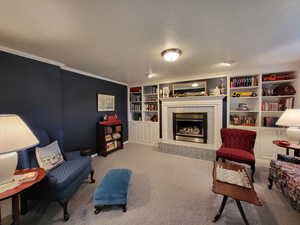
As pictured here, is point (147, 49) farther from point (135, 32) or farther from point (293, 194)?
point (293, 194)

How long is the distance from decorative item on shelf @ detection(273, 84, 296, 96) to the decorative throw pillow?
15.5ft

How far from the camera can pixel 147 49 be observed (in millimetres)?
1954

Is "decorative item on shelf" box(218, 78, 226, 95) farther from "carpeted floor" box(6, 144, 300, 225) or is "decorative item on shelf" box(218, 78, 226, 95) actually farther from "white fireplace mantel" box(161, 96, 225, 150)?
"carpeted floor" box(6, 144, 300, 225)

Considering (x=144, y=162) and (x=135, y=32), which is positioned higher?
(x=135, y=32)

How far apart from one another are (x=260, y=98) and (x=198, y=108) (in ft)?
4.70

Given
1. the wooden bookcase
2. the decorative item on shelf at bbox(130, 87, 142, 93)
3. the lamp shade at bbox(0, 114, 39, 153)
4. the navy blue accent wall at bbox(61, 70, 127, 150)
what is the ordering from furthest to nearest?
the decorative item on shelf at bbox(130, 87, 142, 93), the wooden bookcase, the navy blue accent wall at bbox(61, 70, 127, 150), the lamp shade at bbox(0, 114, 39, 153)

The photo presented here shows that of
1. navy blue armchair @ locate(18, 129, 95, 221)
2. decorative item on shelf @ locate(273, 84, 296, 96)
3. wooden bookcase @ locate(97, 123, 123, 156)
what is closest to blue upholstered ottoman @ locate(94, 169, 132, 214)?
navy blue armchair @ locate(18, 129, 95, 221)

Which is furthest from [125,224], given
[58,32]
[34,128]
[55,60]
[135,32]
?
[55,60]

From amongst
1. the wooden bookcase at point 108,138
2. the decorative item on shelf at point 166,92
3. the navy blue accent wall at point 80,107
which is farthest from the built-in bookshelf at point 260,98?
the navy blue accent wall at point 80,107

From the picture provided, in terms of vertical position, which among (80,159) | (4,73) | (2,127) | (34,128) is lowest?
(80,159)

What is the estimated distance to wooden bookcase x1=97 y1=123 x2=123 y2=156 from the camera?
3.42 meters

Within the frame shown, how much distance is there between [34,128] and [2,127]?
4.49 feet

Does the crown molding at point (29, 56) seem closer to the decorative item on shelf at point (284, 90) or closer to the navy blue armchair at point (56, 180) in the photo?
the navy blue armchair at point (56, 180)

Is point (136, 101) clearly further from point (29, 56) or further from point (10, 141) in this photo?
point (10, 141)
